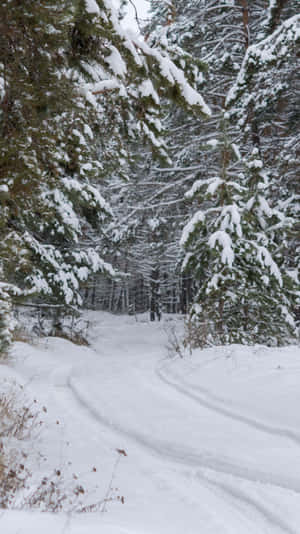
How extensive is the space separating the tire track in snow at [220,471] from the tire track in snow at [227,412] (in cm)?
71

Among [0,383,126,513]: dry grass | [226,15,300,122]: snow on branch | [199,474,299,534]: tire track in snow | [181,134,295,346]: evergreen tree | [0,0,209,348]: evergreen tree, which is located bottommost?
[199,474,299,534]: tire track in snow

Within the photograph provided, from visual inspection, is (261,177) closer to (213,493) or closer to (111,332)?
(213,493)

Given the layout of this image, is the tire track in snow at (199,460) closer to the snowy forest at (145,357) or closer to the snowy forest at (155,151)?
the snowy forest at (145,357)

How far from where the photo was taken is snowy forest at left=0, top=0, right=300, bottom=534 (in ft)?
8.42

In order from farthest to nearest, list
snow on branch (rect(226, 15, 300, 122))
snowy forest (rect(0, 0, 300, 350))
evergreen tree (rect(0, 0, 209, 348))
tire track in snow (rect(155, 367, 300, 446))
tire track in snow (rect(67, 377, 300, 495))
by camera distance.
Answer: snow on branch (rect(226, 15, 300, 122)) < snowy forest (rect(0, 0, 300, 350)) < tire track in snow (rect(155, 367, 300, 446)) < evergreen tree (rect(0, 0, 209, 348)) < tire track in snow (rect(67, 377, 300, 495))

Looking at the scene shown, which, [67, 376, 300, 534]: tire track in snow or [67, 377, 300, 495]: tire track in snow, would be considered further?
[67, 377, 300, 495]: tire track in snow

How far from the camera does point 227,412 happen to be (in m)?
4.23

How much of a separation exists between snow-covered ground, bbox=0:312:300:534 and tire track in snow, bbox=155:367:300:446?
1 centimetres

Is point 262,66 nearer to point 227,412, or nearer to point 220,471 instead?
point 227,412

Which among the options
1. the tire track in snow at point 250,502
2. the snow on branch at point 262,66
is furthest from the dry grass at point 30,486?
A: the snow on branch at point 262,66

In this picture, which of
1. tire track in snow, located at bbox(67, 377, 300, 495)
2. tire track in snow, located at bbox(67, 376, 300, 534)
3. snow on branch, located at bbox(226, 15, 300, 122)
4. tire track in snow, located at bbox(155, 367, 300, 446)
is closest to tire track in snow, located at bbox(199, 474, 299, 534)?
tire track in snow, located at bbox(67, 376, 300, 534)

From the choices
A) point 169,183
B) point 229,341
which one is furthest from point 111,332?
point 229,341

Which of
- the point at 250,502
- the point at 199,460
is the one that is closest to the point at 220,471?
Result: the point at 199,460

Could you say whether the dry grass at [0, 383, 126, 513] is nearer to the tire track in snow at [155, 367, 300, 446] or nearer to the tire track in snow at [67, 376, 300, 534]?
the tire track in snow at [67, 376, 300, 534]
